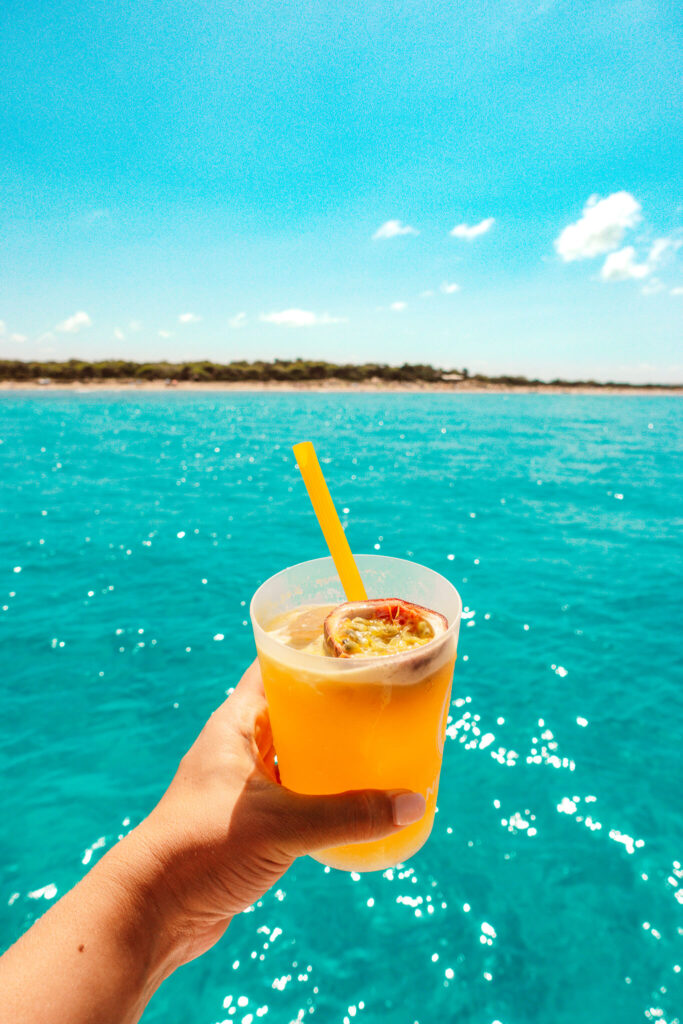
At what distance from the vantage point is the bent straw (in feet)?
5.26

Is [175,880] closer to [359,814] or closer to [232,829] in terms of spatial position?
[232,829]

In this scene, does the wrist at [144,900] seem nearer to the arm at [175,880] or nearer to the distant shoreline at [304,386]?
the arm at [175,880]

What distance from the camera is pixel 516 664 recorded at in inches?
266

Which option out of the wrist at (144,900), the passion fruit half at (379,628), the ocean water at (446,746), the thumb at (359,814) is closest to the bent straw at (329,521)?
the passion fruit half at (379,628)

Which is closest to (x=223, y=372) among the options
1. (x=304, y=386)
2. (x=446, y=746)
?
(x=304, y=386)

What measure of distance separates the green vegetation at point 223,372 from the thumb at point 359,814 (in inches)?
2911

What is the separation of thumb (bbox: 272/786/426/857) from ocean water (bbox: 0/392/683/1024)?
2923mm

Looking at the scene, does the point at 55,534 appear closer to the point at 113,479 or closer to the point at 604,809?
the point at 113,479

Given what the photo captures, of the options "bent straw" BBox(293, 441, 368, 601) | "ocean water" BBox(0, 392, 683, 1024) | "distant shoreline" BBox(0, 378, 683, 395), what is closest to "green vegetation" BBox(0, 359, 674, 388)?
"distant shoreline" BBox(0, 378, 683, 395)

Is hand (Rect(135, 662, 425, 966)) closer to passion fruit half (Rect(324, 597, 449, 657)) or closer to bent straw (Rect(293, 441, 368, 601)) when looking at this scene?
passion fruit half (Rect(324, 597, 449, 657))

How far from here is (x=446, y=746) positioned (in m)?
5.31

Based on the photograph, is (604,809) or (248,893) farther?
(604,809)

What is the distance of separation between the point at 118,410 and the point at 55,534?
36463mm

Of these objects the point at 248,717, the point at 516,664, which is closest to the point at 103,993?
the point at 248,717
